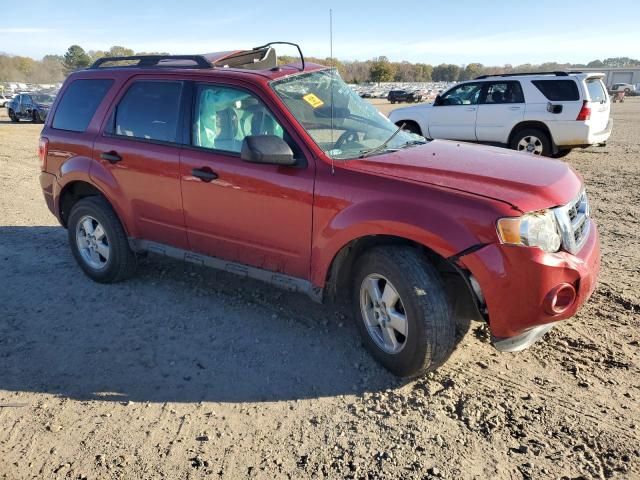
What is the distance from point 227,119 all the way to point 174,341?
5.67 ft

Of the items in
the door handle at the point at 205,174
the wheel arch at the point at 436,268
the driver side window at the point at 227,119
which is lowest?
the wheel arch at the point at 436,268

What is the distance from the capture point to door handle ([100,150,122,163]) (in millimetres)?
4488

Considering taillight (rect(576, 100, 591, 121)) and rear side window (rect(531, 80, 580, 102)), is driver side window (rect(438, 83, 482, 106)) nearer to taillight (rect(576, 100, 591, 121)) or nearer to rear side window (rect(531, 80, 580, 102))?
rear side window (rect(531, 80, 580, 102))

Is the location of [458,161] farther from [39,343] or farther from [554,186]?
[39,343]

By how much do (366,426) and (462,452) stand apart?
531 mm

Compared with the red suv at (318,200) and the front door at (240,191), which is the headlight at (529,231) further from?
the front door at (240,191)

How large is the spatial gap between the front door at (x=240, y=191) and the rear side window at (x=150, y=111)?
0.24 metres

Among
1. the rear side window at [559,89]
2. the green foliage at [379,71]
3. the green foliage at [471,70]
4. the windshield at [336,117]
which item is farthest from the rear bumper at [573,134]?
the green foliage at [471,70]

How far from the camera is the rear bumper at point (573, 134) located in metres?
10.4

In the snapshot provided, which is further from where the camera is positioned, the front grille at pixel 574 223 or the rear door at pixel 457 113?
the rear door at pixel 457 113

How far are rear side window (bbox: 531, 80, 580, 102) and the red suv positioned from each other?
Answer: 7.76 meters

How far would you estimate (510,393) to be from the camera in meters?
3.16

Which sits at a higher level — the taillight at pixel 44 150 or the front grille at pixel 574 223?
the taillight at pixel 44 150

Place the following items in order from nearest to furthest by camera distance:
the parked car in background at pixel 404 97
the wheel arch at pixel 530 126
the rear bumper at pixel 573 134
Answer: the rear bumper at pixel 573 134, the wheel arch at pixel 530 126, the parked car in background at pixel 404 97
